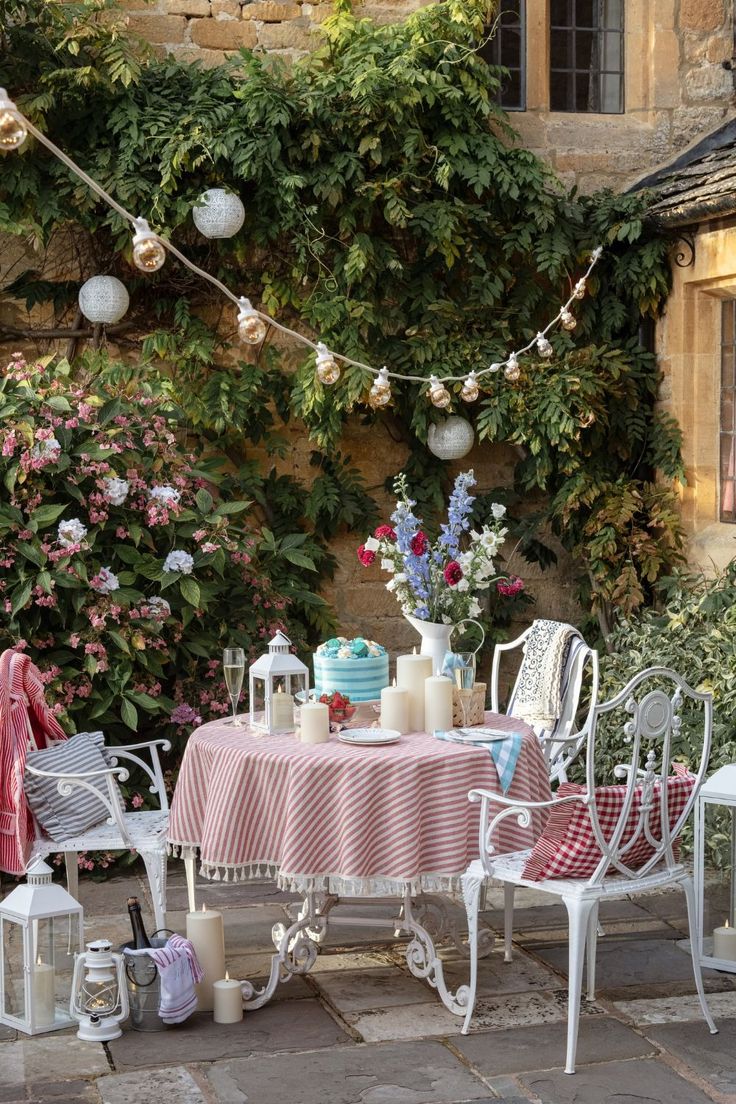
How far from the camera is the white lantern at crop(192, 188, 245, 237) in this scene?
721cm

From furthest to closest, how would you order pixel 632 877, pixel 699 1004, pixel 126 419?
pixel 126 419 < pixel 699 1004 < pixel 632 877

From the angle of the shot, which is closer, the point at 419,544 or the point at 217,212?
the point at 419,544

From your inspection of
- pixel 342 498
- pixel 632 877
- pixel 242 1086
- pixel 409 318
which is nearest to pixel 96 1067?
pixel 242 1086

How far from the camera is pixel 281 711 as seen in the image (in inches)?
181

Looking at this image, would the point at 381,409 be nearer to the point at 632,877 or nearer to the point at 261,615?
the point at 261,615

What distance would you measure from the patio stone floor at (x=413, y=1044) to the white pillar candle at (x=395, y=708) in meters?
0.73

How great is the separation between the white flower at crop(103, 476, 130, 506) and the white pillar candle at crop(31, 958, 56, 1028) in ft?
7.98

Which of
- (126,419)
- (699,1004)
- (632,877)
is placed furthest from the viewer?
(126,419)

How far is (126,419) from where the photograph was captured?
21.2ft

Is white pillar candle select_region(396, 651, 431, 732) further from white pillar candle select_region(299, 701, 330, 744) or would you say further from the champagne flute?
the champagne flute

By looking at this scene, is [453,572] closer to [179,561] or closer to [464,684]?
[464,684]

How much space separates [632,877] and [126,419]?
3.42 m

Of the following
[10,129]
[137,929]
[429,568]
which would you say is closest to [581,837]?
[429,568]

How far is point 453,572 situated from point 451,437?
307cm
